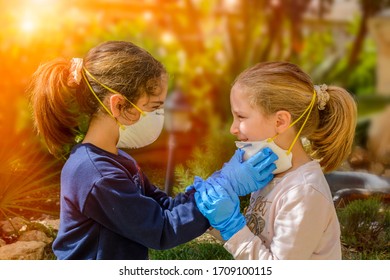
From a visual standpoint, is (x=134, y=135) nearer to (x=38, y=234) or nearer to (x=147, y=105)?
(x=147, y=105)

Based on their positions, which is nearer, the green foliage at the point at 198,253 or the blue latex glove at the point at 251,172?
the blue latex glove at the point at 251,172

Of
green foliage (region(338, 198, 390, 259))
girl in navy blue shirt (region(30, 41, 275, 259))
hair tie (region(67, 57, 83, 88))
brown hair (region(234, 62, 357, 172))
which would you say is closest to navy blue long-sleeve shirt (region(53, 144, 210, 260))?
girl in navy blue shirt (region(30, 41, 275, 259))

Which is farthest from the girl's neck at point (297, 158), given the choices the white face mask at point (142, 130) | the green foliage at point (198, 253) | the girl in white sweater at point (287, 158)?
the green foliage at point (198, 253)

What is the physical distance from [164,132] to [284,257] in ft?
1.70

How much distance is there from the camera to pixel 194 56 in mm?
1589

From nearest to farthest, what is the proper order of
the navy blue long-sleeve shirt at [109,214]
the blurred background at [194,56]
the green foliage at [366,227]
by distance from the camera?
the navy blue long-sleeve shirt at [109,214], the blurred background at [194,56], the green foliage at [366,227]

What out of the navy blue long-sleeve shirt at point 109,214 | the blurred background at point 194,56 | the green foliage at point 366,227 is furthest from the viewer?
the green foliage at point 366,227

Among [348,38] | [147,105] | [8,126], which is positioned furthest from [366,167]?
[8,126]

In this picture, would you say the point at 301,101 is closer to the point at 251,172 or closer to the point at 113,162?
the point at 251,172

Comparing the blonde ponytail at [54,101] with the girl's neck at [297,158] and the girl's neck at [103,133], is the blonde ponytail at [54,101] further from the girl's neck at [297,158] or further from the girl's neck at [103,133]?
the girl's neck at [297,158]

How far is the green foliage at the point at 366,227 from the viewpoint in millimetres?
1692

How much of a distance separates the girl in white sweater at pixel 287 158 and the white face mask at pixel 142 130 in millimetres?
163

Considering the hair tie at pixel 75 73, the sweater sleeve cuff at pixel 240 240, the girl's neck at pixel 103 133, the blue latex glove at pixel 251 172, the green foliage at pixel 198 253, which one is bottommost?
the green foliage at pixel 198 253
